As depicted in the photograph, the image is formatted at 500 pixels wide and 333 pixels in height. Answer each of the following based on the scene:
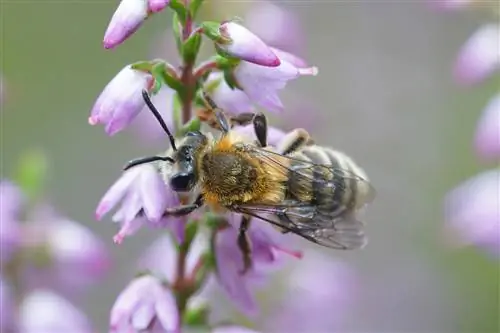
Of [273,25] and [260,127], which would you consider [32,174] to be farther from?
[273,25]

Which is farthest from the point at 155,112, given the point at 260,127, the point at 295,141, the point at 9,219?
the point at 9,219

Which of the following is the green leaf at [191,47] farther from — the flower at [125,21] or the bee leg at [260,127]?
the bee leg at [260,127]

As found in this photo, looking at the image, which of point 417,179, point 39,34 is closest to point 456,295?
point 417,179

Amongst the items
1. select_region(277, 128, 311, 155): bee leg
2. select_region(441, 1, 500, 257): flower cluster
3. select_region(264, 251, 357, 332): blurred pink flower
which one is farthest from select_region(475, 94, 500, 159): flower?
select_region(277, 128, 311, 155): bee leg

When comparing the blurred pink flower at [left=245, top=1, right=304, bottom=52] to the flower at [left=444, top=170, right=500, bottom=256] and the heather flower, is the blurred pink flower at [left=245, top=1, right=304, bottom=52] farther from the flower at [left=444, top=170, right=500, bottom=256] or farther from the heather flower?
the heather flower

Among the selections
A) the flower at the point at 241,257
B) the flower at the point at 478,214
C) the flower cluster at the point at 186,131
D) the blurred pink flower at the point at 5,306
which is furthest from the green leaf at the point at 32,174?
the flower at the point at 478,214
